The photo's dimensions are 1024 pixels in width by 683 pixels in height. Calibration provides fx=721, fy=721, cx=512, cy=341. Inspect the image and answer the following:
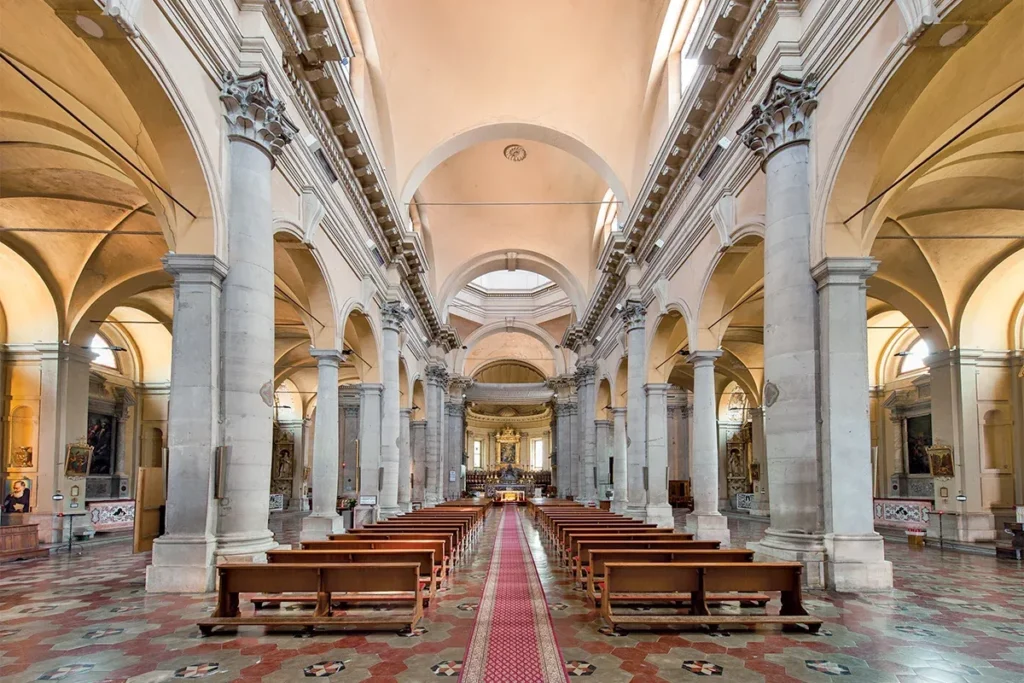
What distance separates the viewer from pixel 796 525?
352 inches

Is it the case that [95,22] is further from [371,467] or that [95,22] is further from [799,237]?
[371,467]

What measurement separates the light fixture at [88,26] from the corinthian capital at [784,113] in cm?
784

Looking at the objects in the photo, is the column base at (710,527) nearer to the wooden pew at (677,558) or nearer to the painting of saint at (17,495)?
the wooden pew at (677,558)

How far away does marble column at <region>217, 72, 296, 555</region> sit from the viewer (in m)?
8.76

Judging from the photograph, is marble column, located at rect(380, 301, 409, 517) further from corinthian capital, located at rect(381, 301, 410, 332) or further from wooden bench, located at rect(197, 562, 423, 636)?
wooden bench, located at rect(197, 562, 423, 636)

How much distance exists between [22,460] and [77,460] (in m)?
1.07

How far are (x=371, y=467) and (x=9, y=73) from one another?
Result: 38.6ft

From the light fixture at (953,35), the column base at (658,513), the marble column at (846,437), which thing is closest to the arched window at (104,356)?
the column base at (658,513)

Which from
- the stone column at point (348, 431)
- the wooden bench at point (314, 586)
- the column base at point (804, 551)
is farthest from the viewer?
the stone column at point (348, 431)

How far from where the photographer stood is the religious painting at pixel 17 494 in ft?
50.7

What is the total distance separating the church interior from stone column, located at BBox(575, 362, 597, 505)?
662 centimetres

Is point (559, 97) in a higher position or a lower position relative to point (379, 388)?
higher

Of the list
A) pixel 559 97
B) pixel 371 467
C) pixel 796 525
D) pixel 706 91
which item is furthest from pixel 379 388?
pixel 796 525

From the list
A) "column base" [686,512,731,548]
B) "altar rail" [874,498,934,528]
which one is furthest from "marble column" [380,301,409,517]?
"altar rail" [874,498,934,528]
